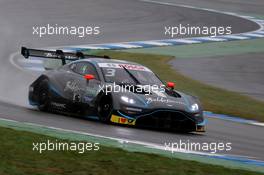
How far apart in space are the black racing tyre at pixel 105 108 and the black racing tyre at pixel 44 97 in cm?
158

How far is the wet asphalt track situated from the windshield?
2.93 feet

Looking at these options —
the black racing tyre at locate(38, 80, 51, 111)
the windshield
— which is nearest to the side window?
the windshield

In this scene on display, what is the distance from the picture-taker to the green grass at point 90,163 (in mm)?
8445

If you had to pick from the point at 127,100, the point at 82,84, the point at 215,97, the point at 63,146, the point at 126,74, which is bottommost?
the point at 63,146

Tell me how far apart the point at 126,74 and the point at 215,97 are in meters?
4.19

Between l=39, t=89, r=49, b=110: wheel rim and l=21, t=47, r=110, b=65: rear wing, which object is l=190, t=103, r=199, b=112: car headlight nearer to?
l=39, t=89, r=49, b=110: wheel rim

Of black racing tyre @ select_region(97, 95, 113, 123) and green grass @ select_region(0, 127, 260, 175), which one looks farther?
black racing tyre @ select_region(97, 95, 113, 123)

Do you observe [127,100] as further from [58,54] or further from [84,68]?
[58,54]

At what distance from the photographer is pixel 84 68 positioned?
14.3 m

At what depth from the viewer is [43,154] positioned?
9203mm

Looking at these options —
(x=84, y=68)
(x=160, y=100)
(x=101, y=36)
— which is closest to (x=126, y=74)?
(x=84, y=68)

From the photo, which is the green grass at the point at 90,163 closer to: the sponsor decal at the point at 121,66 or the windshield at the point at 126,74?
the windshield at the point at 126,74

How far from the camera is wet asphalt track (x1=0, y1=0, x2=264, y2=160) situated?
491 inches

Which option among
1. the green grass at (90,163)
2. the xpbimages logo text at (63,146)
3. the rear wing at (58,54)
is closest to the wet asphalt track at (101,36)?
the rear wing at (58,54)
